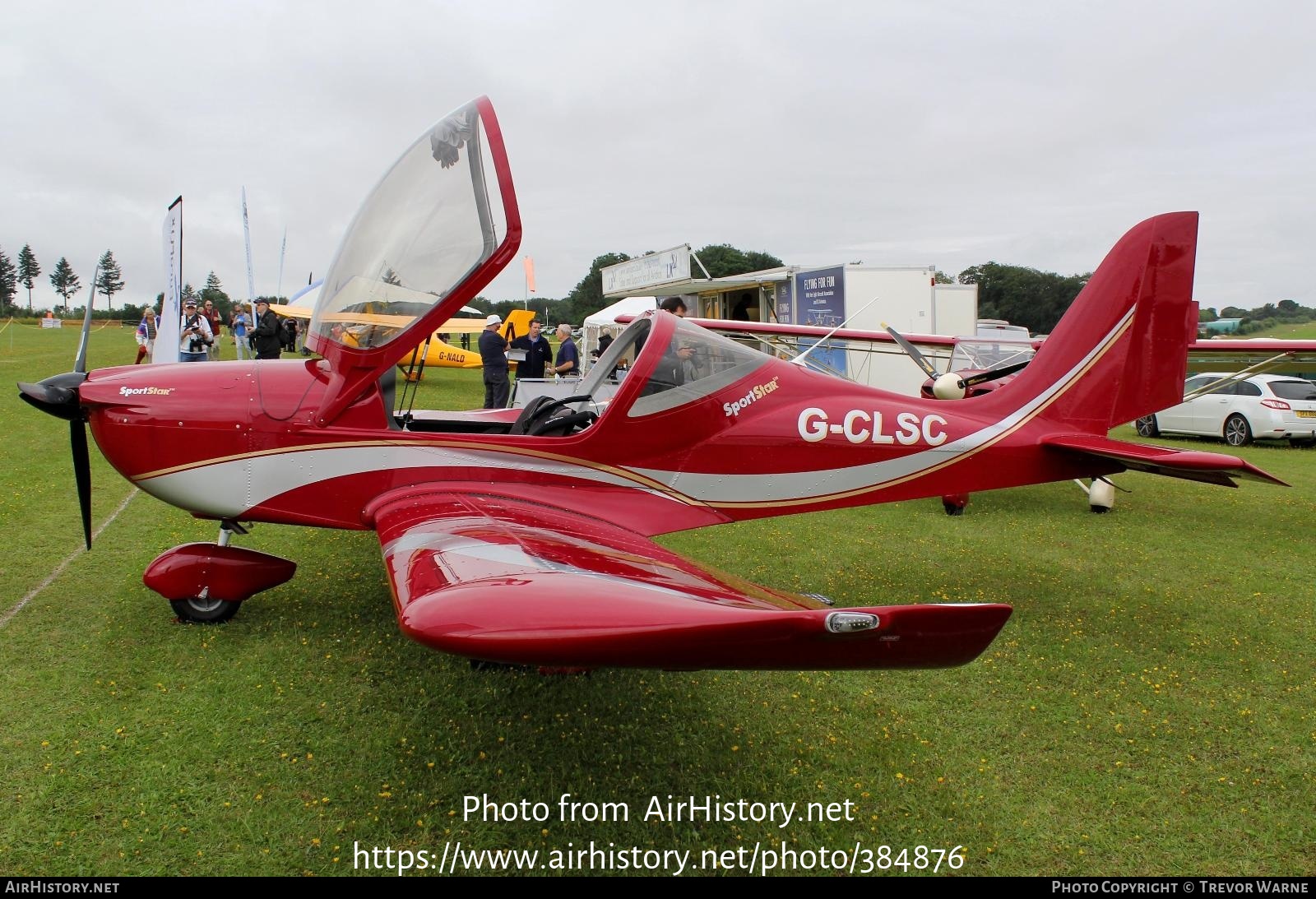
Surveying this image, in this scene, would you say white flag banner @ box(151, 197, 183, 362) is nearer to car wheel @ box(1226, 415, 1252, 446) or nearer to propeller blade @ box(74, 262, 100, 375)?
propeller blade @ box(74, 262, 100, 375)

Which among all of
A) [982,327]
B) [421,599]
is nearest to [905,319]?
[982,327]

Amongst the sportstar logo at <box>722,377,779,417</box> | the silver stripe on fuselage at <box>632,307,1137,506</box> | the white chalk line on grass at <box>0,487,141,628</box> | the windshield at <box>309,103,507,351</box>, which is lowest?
the white chalk line on grass at <box>0,487,141,628</box>

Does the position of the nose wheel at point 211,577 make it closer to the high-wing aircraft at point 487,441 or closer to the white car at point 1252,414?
the high-wing aircraft at point 487,441

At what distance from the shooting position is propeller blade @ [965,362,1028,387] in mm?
9375

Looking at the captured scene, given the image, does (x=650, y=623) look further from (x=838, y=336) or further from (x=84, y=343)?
(x=838, y=336)

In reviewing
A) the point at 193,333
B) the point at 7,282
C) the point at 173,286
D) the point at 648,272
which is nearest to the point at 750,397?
the point at 173,286

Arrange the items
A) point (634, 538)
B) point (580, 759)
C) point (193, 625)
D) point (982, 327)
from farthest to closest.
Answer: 1. point (982, 327)
2. point (193, 625)
3. point (634, 538)
4. point (580, 759)

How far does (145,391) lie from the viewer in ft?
13.4

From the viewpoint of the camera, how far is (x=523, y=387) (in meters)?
9.55

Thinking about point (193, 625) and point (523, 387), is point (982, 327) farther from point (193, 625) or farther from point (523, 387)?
point (193, 625)

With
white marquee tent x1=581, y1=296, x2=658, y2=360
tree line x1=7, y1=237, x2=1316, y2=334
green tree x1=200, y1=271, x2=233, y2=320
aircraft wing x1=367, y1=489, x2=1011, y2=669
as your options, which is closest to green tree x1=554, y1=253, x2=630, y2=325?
tree line x1=7, y1=237, x2=1316, y2=334

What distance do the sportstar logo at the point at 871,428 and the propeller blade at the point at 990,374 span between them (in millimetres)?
5123

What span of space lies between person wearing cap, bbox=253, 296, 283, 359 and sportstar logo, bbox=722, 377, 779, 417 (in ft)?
33.4
